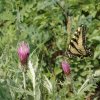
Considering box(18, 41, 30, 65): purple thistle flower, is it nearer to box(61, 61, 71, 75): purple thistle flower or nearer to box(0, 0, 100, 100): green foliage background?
box(61, 61, 71, 75): purple thistle flower

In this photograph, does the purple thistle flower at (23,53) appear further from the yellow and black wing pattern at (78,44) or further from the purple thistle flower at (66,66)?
the yellow and black wing pattern at (78,44)

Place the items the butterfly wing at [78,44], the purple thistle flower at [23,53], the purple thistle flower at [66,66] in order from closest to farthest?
the purple thistle flower at [23,53]
the purple thistle flower at [66,66]
the butterfly wing at [78,44]

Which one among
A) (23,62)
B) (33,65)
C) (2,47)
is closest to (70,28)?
(2,47)

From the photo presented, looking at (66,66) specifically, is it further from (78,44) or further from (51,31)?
(51,31)

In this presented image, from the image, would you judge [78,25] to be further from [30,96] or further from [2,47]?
[30,96]

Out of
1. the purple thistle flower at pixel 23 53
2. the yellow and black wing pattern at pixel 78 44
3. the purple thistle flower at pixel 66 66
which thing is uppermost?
the purple thistle flower at pixel 23 53

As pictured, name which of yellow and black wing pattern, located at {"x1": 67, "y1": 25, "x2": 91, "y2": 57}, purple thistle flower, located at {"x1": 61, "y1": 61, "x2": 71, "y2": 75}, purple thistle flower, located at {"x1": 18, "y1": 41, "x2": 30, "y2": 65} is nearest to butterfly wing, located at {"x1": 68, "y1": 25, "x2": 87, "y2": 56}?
yellow and black wing pattern, located at {"x1": 67, "y1": 25, "x2": 91, "y2": 57}

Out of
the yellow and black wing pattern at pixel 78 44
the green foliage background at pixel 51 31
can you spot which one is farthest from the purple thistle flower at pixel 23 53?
the yellow and black wing pattern at pixel 78 44

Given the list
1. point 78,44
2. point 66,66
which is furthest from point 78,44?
point 66,66
